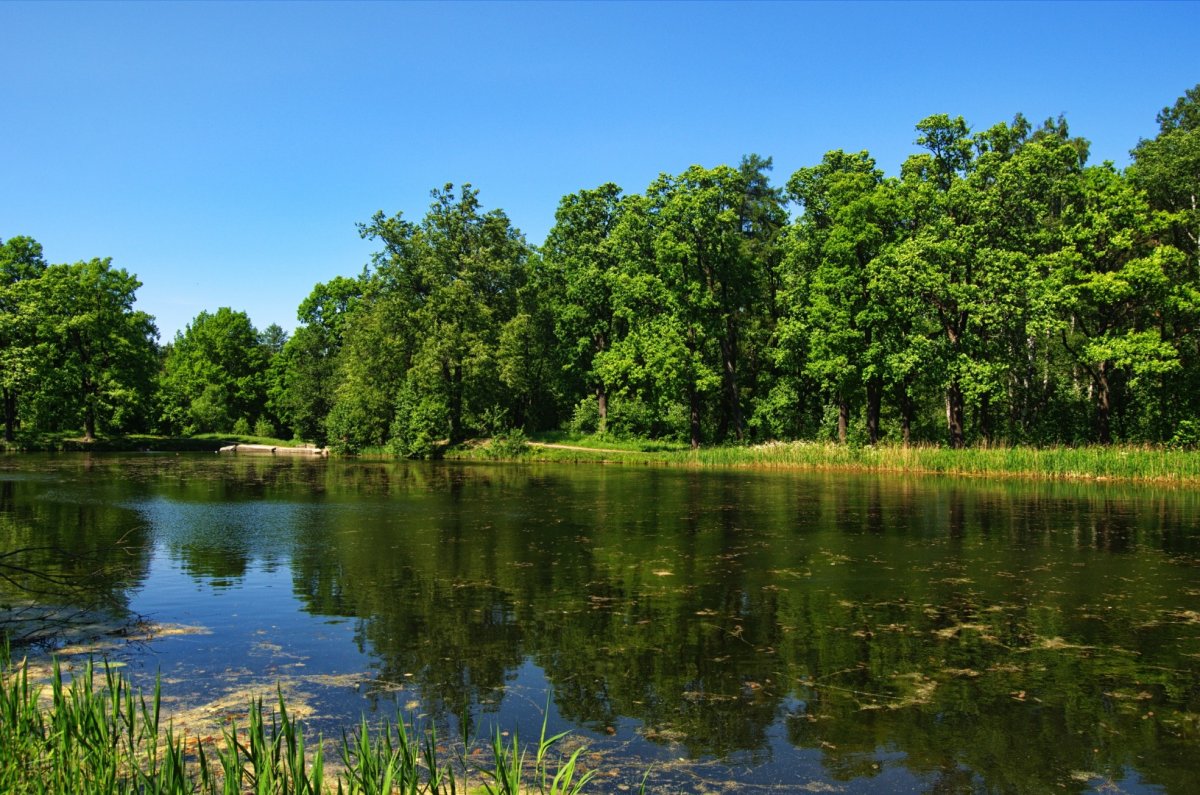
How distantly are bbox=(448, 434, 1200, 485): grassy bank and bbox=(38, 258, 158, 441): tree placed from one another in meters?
28.5

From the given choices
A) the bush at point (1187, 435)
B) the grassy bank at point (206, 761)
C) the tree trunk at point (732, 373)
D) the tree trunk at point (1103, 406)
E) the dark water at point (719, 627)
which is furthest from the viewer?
the tree trunk at point (732, 373)

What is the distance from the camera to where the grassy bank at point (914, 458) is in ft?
102

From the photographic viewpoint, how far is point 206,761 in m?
5.55

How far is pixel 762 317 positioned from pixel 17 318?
4877cm

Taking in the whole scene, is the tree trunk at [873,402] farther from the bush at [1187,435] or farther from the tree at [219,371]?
the tree at [219,371]

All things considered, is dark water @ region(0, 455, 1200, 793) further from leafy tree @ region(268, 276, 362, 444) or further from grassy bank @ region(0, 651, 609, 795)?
leafy tree @ region(268, 276, 362, 444)

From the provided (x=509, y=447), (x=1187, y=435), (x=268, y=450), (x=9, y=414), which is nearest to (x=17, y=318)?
(x=9, y=414)

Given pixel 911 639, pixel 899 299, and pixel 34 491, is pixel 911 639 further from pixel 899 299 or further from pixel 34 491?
pixel 899 299

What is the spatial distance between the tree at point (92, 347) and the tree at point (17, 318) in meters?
1.14

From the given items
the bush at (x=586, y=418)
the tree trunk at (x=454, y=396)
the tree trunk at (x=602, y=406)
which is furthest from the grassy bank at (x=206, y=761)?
the tree trunk at (x=454, y=396)

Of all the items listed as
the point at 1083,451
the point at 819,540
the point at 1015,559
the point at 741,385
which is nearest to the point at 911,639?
the point at 1015,559

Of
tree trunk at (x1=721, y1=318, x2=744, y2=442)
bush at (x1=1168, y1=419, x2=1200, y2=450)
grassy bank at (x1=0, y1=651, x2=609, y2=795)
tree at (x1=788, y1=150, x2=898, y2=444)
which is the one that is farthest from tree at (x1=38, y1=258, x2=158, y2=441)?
bush at (x1=1168, y1=419, x2=1200, y2=450)

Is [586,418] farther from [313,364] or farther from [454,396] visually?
[313,364]

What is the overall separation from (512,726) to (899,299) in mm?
39390
